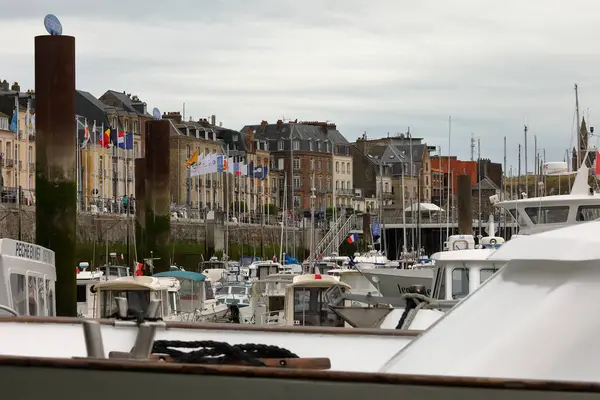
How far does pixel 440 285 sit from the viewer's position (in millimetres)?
20891

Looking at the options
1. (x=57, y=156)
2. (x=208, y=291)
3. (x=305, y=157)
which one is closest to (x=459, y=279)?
(x=57, y=156)

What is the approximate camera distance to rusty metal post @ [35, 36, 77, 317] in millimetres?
24328

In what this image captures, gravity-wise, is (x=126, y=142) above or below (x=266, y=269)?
above

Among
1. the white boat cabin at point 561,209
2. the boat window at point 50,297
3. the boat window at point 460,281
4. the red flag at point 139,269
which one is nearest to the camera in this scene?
the boat window at point 50,297

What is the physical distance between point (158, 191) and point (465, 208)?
12093 millimetres

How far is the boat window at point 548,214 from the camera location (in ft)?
72.7

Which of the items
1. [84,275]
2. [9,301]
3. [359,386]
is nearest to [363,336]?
[359,386]

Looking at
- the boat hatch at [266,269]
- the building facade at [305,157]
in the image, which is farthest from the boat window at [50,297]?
the building facade at [305,157]

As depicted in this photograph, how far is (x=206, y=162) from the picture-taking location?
259 ft

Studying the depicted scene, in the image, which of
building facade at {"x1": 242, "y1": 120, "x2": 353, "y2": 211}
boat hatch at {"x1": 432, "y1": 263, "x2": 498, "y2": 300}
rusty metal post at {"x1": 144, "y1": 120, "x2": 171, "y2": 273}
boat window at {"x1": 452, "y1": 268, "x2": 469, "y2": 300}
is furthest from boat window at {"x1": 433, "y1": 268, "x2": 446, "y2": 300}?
building facade at {"x1": 242, "y1": 120, "x2": 353, "y2": 211}

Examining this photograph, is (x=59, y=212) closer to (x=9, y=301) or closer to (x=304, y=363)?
(x=9, y=301)

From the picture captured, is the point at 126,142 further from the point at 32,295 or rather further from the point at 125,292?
the point at 32,295

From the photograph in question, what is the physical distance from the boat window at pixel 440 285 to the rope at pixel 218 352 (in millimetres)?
13424

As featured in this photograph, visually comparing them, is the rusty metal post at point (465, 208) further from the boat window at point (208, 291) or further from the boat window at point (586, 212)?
the boat window at point (586, 212)
